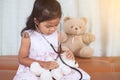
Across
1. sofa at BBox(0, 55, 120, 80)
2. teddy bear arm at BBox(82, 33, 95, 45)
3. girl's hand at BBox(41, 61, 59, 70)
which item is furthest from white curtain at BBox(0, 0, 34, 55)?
girl's hand at BBox(41, 61, 59, 70)

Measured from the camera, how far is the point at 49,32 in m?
1.28

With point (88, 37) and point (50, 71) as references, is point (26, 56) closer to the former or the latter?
point (50, 71)

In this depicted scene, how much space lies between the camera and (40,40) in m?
1.32

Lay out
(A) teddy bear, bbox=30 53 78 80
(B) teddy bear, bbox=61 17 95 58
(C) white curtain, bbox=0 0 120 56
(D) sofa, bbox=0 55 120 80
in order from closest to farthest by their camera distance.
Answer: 1. (A) teddy bear, bbox=30 53 78 80
2. (D) sofa, bbox=0 55 120 80
3. (B) teddy bear, bbox=61 17 95 58
4. (C) white curtain, bbox=0 0 120 56

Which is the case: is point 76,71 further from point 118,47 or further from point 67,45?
point 118,47

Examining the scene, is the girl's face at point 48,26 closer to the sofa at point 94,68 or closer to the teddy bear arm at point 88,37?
the sofa at point 94,68

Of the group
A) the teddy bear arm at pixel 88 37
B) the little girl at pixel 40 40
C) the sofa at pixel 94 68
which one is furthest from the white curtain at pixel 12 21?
the little girl at pixel 40 40

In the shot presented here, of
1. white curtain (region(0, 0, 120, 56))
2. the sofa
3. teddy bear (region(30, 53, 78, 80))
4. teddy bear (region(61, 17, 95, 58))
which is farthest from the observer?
white curtain (region(0, 0, 120, 56))

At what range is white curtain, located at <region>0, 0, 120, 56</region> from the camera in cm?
202

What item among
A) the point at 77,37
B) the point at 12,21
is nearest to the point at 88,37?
the point at 77,37

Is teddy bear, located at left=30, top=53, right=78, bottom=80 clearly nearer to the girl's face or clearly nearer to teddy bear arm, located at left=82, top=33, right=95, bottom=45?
the girl's face

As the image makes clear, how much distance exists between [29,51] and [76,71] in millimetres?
260

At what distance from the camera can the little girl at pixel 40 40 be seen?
4.03 feet

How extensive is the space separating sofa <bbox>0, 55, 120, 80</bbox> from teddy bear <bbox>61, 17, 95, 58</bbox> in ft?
0.38
